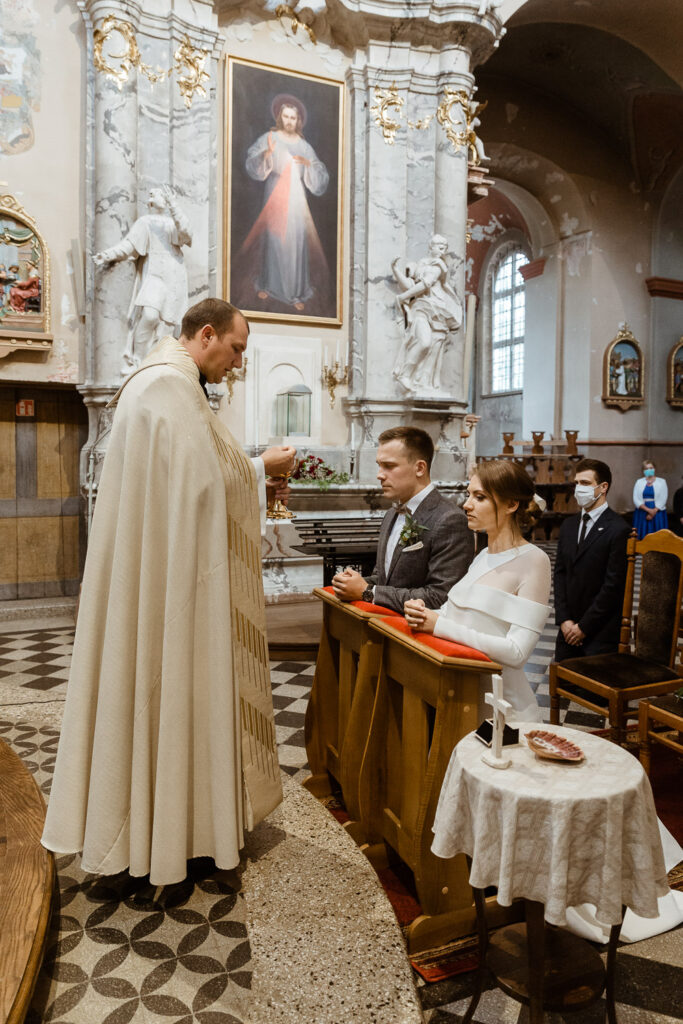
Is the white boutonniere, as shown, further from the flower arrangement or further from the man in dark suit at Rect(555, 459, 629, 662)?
the flower arrangement

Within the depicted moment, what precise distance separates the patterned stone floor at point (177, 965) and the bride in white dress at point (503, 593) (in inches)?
33.4

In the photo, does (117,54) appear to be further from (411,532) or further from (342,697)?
(342,697)

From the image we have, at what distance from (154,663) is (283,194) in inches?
306

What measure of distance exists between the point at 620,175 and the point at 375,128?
8.54 metres

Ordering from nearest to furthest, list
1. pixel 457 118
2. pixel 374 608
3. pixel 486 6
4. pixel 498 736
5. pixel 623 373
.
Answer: pixel 498 736, pixel 374 608, pixel 486 6, pixel 457 118, pixel 623 373

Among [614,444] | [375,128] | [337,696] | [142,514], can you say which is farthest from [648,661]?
[614,444]

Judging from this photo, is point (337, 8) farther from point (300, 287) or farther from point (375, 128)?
point (300, 287)

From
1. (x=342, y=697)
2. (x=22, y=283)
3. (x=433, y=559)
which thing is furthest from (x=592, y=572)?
(x=22, y=283)

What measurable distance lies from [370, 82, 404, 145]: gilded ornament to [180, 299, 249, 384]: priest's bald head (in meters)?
7.66

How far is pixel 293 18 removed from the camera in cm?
891

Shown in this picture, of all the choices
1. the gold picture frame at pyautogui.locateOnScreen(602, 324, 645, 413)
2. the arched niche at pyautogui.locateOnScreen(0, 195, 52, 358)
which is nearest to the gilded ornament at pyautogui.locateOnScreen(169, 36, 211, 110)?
the arched niche at pyautogui.locateOnScreen(0, 195, 52, 358)

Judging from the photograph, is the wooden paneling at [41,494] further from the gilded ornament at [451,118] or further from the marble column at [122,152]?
the gilded ornament at [451,118]

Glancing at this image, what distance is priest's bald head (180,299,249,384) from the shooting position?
262 centimetres

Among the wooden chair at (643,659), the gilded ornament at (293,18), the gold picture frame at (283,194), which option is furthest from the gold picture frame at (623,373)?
the wooden chair at (643,659)
